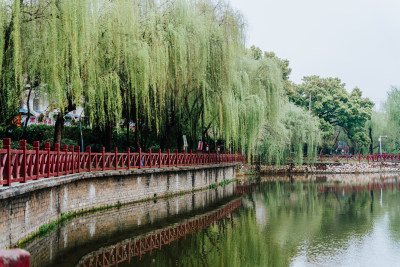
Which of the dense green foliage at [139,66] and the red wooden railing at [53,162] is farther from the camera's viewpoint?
the dense green foliage at [139,66]

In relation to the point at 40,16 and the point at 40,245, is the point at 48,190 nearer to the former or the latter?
the point at 40,245

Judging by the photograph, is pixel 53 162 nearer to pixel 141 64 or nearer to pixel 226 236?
pixel 226 236

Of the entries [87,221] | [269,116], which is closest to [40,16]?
[87,221]

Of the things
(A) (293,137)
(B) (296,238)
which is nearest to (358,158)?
(A) (293,137)

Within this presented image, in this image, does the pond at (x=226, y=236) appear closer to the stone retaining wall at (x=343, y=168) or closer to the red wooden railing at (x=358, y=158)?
the stone retaining wall at (x=343, y=168)

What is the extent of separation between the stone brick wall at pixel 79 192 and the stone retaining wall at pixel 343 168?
18666 mm

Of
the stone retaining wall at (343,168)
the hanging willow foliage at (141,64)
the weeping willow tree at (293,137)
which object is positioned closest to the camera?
the hanging willow foliage at (141,64)

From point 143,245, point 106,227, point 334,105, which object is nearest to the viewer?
point 143,245

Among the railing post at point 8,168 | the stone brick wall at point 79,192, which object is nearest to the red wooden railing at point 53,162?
the railing post at point 8,168

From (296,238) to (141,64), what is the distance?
8.97 meters

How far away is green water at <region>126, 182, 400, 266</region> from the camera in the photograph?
10.4m

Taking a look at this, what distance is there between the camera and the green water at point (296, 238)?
410 inches

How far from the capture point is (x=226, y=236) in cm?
1332

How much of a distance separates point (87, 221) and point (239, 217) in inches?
233
